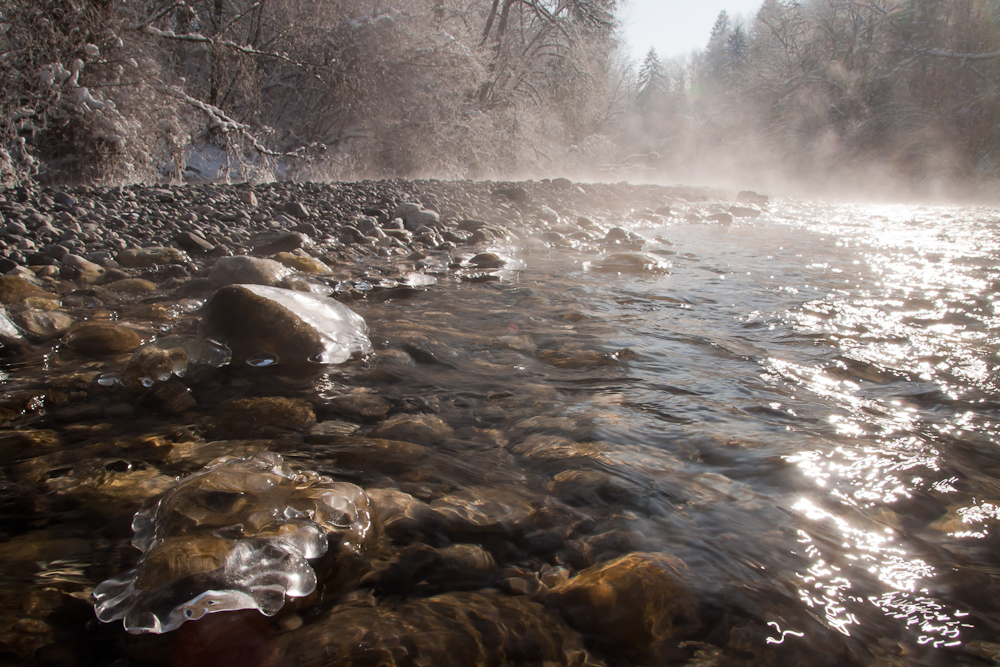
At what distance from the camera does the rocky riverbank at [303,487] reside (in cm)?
92

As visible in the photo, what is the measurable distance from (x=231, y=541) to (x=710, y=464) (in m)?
1.20

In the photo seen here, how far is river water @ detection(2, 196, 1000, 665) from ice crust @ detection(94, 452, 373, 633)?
62 millimetres

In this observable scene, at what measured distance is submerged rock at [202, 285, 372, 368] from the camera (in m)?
2.15

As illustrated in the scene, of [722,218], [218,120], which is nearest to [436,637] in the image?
[218,120]

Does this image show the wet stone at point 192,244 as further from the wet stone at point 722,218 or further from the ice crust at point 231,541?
the wet stone at point 722,218

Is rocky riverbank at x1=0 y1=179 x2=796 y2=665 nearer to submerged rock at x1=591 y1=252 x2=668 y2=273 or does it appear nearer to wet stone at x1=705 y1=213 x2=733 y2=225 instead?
submerged rock at x1=591 y1=252 x2=668 y2=273

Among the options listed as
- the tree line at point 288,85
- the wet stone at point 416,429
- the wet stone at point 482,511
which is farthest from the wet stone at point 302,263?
the tree line at point 288,85

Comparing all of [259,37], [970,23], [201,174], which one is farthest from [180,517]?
[970,23]

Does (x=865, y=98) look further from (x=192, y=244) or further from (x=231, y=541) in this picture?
(x=231, y=541)

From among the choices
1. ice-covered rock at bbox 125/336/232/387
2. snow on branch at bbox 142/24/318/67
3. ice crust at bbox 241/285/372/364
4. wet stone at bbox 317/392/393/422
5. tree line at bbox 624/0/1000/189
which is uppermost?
tree line at bbox 624/0/1000/189

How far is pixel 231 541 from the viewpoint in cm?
101

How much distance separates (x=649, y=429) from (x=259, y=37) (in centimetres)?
990

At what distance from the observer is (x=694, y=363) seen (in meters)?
2.37

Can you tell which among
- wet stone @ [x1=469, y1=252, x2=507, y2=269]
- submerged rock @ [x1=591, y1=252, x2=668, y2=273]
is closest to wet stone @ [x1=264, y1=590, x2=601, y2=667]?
wet stone @ [x1=469, y1=252, x2=507, y2=269]
